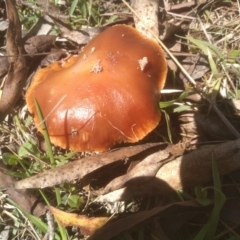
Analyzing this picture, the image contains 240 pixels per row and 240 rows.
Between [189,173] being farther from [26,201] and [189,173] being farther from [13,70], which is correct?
[13,70]

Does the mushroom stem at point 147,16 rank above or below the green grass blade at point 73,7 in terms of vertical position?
below

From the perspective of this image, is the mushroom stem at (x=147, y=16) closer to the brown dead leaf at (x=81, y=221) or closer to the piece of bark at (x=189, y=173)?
the piece of bark at (x=189, y=173)

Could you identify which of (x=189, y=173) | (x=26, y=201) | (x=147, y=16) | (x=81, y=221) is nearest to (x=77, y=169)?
(x=81, y=221)

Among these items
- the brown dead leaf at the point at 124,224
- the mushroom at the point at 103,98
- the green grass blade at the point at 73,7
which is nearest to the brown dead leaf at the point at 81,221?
the brown dead leaf at the point at 124,224

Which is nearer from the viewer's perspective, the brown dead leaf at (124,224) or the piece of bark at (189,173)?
the brown dead leaf at (124,224)

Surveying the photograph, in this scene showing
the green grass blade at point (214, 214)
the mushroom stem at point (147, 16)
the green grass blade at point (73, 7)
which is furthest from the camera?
the green grass blade at point (73, 7)

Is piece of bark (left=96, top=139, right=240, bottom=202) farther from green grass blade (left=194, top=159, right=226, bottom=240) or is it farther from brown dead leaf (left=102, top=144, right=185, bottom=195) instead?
green grass blade (left=194, top=159, right=226, bottom=240)

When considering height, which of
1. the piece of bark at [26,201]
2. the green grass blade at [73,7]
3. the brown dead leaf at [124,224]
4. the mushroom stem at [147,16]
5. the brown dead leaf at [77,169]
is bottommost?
the brown dead leaf at [124,224]

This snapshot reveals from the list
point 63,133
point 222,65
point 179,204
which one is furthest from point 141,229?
point 222,65
